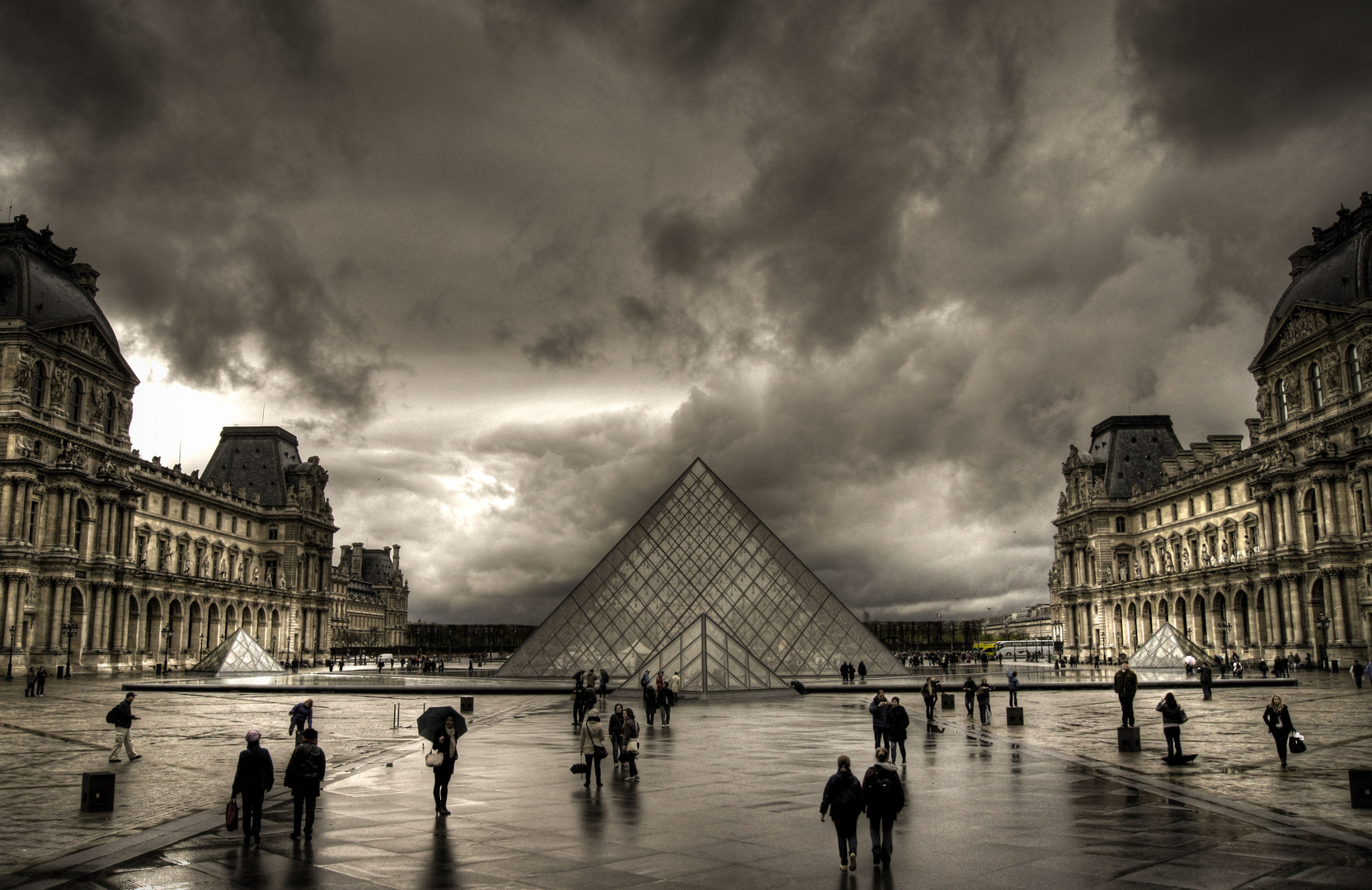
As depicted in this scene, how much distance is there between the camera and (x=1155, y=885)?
6992mm

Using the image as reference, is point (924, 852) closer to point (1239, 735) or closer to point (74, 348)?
point (1239, 735)

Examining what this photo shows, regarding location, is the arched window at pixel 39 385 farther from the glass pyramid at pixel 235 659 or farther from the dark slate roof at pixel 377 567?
the dark slate roof at pixel 377 567

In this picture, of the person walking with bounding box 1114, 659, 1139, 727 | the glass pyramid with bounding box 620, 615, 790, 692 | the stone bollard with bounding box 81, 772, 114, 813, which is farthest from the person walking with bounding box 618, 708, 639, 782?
the glass pyramid with bounding box 620, 615, 790, 692

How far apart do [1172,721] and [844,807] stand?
8.03 metres

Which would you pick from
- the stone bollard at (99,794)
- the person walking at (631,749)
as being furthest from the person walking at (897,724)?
the stone bollard at (99,794)

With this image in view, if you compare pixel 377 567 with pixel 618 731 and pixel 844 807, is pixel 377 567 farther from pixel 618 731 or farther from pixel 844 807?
pixel 844 807

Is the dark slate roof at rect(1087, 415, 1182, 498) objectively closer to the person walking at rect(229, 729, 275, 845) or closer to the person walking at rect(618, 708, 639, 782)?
the person walking at rect(618, 708, 639, 782)

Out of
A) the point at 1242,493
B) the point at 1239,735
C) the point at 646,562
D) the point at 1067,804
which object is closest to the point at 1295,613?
the point at 1242,493

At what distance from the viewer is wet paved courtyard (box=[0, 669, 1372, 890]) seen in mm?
7387

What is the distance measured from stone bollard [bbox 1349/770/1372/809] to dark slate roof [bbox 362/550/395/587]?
492ft

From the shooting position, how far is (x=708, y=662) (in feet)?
97.3

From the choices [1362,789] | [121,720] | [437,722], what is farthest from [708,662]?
[1362,789]

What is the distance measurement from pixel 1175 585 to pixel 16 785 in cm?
6507

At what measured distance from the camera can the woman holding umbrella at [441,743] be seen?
9.77 m
